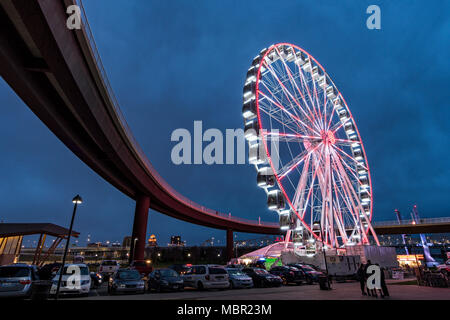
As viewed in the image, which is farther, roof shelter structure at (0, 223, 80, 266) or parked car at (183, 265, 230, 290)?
roof shelter structure at (0, 223, 80, 266)

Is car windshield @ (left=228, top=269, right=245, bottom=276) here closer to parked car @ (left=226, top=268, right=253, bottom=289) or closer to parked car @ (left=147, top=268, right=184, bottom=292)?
parked car @ (left=226, top=268, right=253, bottom=289)

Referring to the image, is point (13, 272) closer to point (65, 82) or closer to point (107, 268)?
point (65, 82)

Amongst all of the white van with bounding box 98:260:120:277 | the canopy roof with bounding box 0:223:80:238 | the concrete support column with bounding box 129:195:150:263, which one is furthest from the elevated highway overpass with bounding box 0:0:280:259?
the canopy roof with bounding box 0:223:80:238

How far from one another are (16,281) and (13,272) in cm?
58

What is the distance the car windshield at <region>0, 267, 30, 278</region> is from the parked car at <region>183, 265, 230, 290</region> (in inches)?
348

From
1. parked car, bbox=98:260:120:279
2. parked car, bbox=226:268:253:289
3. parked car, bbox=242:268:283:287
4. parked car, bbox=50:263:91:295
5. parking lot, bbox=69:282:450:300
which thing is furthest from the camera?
parked car, bbox=98:260:120:279

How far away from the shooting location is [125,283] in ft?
48.9

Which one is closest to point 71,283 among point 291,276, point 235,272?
point 235,272

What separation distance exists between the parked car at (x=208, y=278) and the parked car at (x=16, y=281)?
28.4 feet

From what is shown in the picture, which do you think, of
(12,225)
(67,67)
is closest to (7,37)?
(67,67)

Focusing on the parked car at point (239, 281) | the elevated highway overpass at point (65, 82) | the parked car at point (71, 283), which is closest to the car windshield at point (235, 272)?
the parked car at point (239, 281)

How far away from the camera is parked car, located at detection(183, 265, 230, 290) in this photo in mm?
16625

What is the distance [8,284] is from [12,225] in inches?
1072

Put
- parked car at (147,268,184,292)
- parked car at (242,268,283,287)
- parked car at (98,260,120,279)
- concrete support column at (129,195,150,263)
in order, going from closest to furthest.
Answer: parked car at (147,268,184,292)
parked car at (242,268,283,287)
parked car at (98,260,120,279)
concrete support column at (129,195,150,263)
